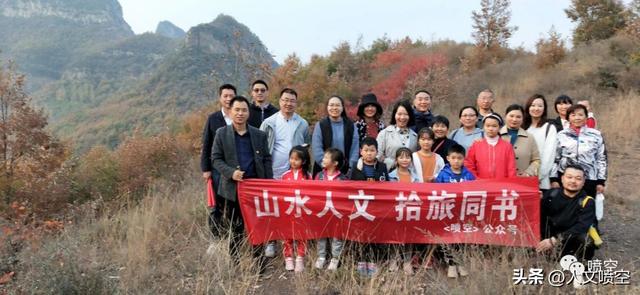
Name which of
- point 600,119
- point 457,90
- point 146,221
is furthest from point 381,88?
point 146,221

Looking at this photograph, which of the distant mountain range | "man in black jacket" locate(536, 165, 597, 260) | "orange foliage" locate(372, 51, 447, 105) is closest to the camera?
"man in black jacket" locate(536, 165, 597, 260)

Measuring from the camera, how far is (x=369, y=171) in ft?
13.3

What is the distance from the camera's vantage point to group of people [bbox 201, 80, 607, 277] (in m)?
3.85

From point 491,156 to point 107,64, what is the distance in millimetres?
83068

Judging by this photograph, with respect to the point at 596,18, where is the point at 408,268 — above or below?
→ below

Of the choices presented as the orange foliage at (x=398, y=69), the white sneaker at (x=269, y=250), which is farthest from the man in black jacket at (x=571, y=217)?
the orange foliage at (x=398, y=69)

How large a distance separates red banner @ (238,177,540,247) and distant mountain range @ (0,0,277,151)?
7264 millimetres

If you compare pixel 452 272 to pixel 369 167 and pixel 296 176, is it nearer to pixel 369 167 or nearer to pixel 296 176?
pixel 369 167

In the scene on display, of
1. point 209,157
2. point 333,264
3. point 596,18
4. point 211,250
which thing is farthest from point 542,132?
point 596,18

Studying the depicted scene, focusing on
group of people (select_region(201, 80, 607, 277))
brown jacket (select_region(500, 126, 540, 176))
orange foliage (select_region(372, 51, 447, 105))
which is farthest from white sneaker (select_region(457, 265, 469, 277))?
orange foliage (select_region(372, 51, 447, 105))

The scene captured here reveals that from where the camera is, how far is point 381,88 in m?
18.6

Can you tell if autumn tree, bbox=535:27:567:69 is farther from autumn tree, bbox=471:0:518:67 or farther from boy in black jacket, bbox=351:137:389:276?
boy in black jacket, bbox=351:137:389:276

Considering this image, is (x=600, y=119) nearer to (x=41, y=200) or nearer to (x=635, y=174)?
(x=635, y=174)

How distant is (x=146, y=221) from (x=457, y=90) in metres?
12.8
